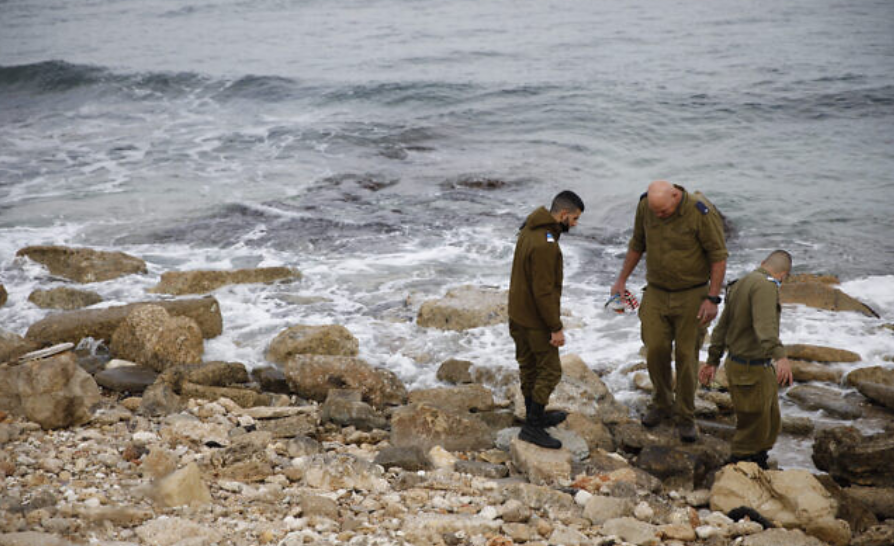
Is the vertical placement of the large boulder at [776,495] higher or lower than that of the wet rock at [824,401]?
higher

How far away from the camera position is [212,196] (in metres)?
15.5

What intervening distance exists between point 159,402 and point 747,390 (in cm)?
470

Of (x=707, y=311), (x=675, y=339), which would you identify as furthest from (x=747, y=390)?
(x=675, y=339)

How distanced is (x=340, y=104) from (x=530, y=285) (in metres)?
Answer: 20.5

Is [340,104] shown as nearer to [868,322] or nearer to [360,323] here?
[360,323]

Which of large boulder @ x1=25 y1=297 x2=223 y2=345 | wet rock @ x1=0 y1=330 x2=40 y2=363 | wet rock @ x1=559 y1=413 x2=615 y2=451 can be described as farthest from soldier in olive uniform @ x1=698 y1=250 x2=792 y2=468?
wet rock @ x1=0 y1=330 x2=40 y2=363

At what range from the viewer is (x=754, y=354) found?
17.3 feet

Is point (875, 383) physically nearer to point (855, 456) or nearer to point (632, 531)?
point (855, 456)

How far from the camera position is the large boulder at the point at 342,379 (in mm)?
7164

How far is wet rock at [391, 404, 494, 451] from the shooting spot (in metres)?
6.01

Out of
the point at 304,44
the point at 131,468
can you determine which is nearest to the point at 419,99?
the point at 304,44

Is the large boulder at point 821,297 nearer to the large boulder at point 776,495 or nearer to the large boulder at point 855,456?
the large boulder at point 855,456

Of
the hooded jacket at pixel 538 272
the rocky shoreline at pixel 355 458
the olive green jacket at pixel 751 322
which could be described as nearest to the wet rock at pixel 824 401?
the rocky shoreline at pixel 355 458

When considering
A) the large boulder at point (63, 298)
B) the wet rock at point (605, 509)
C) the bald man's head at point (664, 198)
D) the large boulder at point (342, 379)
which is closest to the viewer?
the wet rock at point (605, 509)
